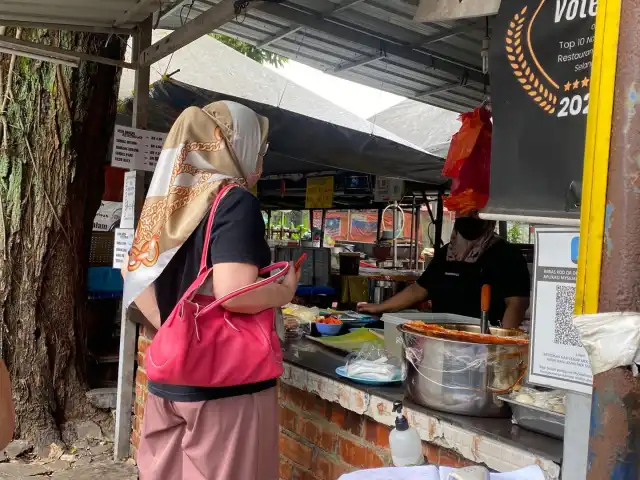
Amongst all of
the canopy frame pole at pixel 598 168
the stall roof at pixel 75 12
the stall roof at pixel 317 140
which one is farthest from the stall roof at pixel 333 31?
the canopy frame pole at pixel 598 168

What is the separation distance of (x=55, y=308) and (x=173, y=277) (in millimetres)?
2469

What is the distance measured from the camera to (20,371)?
13.8ft

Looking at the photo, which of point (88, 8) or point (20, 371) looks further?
point (20, 371)

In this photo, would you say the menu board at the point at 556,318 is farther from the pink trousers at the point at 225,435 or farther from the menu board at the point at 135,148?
the menu board at the point at 135,148

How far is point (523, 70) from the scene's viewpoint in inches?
57.8

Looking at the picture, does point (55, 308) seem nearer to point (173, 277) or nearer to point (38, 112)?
point (38, 112)

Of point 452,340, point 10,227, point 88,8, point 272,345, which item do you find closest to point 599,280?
point 452,340

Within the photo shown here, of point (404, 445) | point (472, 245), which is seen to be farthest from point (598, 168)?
point (472, 245)

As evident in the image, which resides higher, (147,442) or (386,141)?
(386,141)

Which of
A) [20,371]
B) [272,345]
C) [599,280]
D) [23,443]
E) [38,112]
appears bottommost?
[23,443]

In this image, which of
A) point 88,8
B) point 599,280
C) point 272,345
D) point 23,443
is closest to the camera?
point 599,280

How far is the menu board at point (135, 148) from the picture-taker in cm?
366

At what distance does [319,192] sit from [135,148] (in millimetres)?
4756

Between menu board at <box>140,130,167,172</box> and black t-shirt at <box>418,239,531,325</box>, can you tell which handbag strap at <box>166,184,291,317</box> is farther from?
black t-shirt at <box>418,239,531,325</box>
